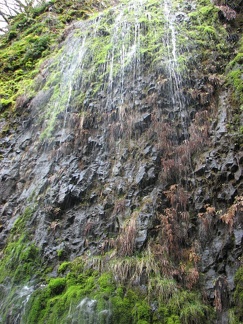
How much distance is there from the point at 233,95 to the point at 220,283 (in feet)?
12.9

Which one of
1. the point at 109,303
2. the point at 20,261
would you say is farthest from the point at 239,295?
the point at 20,261

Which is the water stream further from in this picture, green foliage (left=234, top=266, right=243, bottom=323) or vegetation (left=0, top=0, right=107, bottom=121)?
green foliage (left=234, top=266, right=243, bottom=323)

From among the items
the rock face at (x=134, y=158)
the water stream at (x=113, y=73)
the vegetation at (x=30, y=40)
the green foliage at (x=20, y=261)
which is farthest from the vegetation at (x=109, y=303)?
the vegetation at (x=30, y=40)

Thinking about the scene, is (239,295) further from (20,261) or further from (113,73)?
(113,73)

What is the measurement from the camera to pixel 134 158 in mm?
6734

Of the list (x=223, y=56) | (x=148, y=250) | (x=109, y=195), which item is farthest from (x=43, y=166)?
(x=223, y=56)

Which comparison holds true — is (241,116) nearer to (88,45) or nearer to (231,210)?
(231,210)

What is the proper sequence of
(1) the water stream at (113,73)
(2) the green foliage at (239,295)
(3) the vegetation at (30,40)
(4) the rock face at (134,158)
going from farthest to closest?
1. (3) the vegetation at (30,40)
2. (1) the water stream at (113,73)
3. (4) the rock face at (134,158)
4. (2) the green foliage at (239,295)

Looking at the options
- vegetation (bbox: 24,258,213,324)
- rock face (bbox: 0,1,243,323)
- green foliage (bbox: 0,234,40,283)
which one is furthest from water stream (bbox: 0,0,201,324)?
vegetation (bbox: 24,258,213,324)

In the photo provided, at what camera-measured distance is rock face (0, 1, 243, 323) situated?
533cm

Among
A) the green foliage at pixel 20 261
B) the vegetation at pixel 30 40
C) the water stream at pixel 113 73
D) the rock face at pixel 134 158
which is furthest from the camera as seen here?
the vegetation at pixel 30 40

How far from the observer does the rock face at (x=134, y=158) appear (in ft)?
17.5

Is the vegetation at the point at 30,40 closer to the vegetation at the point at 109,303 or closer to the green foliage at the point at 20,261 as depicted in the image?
the green foliage at the point at 20,261

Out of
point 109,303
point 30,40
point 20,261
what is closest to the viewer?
point 109,303
